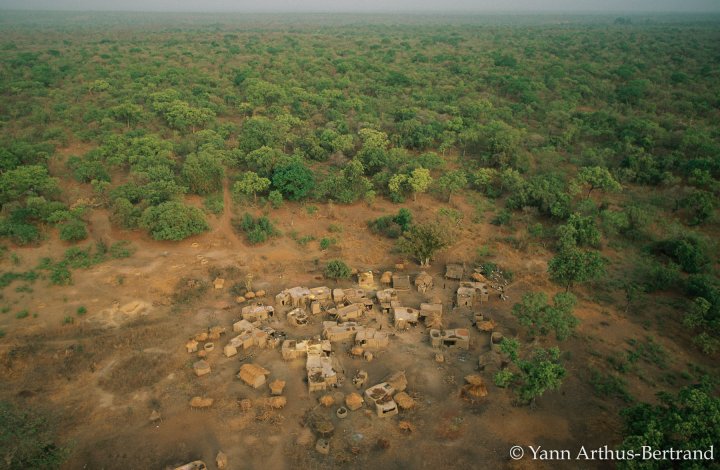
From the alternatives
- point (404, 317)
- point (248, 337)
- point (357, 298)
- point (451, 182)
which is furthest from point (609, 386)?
point (451, 182)

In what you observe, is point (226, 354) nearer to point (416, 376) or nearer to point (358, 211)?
point (416, 376)

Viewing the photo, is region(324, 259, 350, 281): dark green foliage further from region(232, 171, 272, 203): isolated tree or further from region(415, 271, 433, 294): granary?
region(232, 171, 272, 203): isolated tree

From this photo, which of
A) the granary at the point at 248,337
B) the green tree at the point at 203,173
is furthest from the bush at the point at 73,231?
the granary at the point at 248,337

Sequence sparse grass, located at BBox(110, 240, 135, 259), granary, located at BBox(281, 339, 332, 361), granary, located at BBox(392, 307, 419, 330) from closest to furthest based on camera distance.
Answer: granary, located at BBox(281, 339, 332, 361) < granary, located at BBox(392, 307, 419, 330) < sparse grass, located at BBox(110, 240, 135, 259)

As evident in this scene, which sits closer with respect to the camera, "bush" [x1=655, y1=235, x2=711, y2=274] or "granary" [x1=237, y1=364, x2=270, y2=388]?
"granary" [x1=237, y1=364, x2=270, y2=388]

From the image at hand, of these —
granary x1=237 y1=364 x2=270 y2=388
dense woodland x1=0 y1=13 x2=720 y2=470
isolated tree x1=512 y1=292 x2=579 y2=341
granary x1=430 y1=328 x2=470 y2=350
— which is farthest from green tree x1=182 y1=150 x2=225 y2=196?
isolated tree x1=512 y1=292 x2=579 y2=341

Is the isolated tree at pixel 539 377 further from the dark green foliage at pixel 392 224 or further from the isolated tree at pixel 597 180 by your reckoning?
the isolated tree at pixel 597 180
